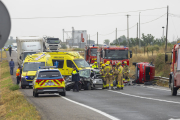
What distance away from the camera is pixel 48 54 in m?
28.8

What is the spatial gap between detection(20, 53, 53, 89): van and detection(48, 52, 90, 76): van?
645mm

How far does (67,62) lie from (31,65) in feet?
10.4

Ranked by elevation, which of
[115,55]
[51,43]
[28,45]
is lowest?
[115,55]

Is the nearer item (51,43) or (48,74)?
(48,74)

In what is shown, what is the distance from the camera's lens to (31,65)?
2672 cm

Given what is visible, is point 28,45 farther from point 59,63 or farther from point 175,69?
point 175,69

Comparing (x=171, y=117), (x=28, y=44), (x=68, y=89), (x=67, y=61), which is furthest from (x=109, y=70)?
(x=28, y=44)

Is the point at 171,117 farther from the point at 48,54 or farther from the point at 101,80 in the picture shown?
the point at 48,54

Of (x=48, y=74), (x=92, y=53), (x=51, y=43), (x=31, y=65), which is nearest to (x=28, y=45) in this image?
(x=92, y=53)

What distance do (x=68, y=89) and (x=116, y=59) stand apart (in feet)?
29.1

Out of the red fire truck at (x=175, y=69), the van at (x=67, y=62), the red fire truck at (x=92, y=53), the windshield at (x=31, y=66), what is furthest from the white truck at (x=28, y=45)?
the red fire truck at (x=175, y=69)

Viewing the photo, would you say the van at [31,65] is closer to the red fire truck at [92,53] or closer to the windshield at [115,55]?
the windshield at [115,55]

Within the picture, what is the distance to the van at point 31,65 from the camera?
82.1ft

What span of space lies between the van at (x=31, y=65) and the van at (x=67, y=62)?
0.65m
